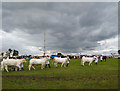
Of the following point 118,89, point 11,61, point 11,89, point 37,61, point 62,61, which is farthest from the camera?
point 62,61

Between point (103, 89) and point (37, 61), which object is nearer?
point (103, 89)

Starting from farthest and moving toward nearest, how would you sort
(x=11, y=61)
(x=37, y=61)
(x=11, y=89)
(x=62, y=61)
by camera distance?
(x=62, y=61) → (x=37, y=61) → (x=11, y=61) → (x=11, y=89)

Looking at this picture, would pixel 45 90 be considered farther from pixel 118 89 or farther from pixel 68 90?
pixel 118 89

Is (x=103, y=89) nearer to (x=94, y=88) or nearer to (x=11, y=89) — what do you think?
(x=94, y=88)

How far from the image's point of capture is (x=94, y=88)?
6.35 m

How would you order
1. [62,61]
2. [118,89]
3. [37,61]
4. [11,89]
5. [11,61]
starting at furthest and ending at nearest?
[62,61], [37,61], [11,61], [11,89], [118,89]

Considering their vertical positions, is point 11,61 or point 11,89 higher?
point 11,61

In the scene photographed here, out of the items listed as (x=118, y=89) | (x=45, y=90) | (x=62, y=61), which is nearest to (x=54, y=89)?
(x=45, y=90)

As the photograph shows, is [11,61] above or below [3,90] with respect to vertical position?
above

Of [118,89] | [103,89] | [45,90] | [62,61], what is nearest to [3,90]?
[45,90]

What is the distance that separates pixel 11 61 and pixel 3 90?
803 cm

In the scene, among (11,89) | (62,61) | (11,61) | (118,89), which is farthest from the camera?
(62,61)

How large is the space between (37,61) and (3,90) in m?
8.87

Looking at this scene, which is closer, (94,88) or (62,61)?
(94,88)
